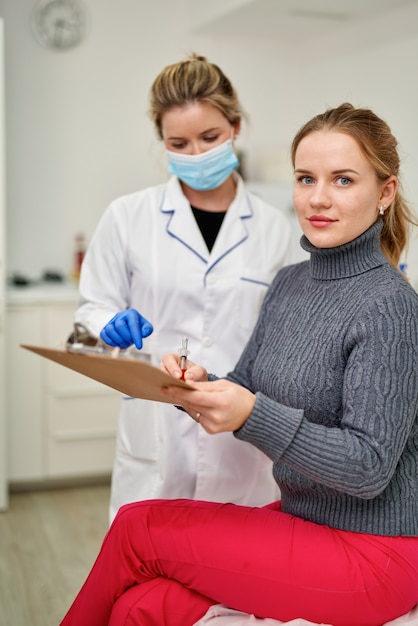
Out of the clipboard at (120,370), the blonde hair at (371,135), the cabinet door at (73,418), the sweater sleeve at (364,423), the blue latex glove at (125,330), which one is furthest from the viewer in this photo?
the cabinet door at (73,418)

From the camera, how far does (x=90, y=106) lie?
3.64 metres

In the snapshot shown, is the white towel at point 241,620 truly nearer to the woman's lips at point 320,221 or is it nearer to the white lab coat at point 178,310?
the white lab coat at point 178,310

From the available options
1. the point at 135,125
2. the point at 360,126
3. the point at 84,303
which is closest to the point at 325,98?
the point at 135,125

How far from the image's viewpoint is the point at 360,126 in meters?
1.34

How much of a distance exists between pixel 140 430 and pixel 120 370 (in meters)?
0.78

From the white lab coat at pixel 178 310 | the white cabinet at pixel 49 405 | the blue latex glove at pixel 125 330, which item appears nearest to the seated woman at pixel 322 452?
the blue latex glove at pixel 125 330

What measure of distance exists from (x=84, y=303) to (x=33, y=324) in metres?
1.43

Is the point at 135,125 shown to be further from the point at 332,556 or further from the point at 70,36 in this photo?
the point at 332,556

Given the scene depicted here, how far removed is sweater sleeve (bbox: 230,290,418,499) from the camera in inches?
45.7

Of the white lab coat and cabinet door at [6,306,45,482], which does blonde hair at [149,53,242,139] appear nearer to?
the white lab coat

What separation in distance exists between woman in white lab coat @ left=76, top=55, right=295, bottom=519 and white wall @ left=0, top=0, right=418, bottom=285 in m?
1.62

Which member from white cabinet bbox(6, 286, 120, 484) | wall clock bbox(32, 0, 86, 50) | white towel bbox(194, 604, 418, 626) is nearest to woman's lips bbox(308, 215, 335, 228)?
white towel bbox(194, 604, 418, 626)

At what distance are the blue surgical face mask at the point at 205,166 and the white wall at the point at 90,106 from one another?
161 cm

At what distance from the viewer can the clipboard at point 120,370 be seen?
106 cm
